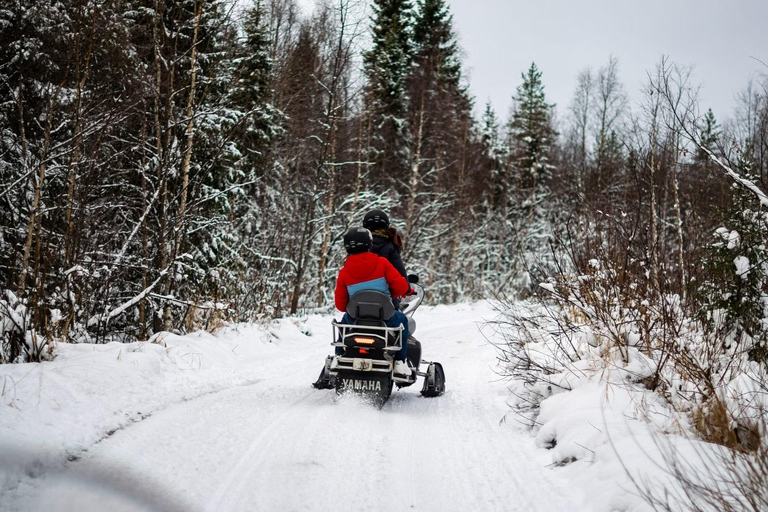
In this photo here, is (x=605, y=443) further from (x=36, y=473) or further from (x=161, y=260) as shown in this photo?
(x=161, y=260)

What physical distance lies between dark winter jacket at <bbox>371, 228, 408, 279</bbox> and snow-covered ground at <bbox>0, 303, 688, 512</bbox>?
5.25 feet

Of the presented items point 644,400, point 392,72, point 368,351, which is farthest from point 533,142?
point 644,400

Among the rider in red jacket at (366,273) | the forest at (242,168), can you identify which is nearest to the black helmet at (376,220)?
the rider in red jacket at (366,273)

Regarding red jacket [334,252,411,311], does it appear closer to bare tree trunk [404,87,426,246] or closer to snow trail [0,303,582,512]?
snow trail [0,303,582,512]

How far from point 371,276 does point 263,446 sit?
221 centimetres

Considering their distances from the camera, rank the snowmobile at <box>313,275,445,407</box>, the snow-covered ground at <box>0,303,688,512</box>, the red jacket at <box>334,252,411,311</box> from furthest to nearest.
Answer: the red jacket at <box>334,252,411,311</box>
the snowmobile at <box>313,275,445,407</box>
the snow-covered ground at <box>0,303,688,512</box>

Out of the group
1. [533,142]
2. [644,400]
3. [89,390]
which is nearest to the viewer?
[644,400]

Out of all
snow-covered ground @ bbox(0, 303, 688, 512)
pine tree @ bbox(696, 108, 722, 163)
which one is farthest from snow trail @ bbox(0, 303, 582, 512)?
pine tree @ bbox(696, 108, 722, 163)

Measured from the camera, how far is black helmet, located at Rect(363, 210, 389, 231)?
6.14 m

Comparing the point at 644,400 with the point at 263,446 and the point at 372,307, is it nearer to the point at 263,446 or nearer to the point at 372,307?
the point at 372,307

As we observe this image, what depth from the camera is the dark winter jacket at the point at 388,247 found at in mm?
6160

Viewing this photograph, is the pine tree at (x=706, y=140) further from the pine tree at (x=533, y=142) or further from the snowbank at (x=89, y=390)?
the pine tree at (x=533, y=142)

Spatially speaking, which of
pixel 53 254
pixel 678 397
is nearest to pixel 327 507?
pixel 678 397

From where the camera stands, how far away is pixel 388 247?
6172 mm
